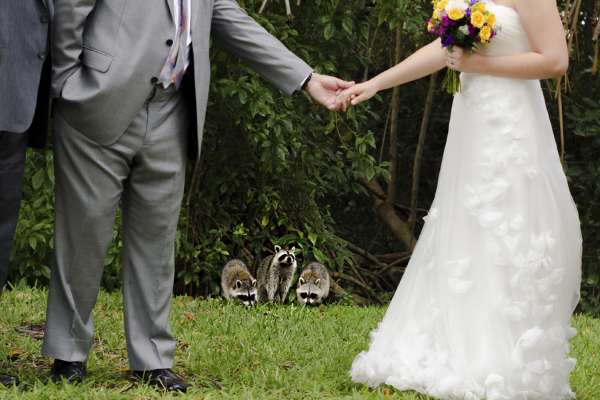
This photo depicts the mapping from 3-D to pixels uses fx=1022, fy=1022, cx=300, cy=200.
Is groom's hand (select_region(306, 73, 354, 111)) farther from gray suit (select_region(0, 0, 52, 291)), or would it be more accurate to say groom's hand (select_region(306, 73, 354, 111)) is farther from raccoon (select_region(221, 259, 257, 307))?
raccoon (select_region(221, 259, 257, 307))

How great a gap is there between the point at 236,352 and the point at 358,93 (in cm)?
143

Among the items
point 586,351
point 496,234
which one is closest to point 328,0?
point 586,351

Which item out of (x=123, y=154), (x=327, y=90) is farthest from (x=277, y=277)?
(x=123, y=154)

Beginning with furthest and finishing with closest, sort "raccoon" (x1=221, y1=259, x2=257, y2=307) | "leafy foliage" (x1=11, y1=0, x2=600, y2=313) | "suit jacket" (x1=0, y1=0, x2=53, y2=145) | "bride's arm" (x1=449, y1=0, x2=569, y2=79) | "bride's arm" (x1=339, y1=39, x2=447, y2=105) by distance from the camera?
"raccoon" (x1=221, y1=259, x2=257, y2=307), "leafy foliage" (x1=11, y1=0, x2=600, y2=313), "bride's arm" (x1=339, y1=39, x2=447, y2=105), "bride's arm" (x1=449, y1=0, x2=569, y2=79), "suit jacket" (x1=0, y1=0, x2=53, y2=145)

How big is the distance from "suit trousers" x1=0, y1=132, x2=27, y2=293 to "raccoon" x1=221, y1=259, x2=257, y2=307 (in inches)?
132

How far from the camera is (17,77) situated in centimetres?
375

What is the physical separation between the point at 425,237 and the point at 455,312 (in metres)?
0.37

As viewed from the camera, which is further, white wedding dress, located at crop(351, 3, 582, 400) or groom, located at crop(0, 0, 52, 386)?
white wedding dress, located at crop(351, 3, 582, 400)

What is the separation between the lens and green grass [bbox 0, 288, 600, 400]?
409cm

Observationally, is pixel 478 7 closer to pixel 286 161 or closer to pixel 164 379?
pixel 164 379

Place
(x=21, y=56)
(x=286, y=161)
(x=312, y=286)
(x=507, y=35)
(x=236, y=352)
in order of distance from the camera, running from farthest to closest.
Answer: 1. (x=286, y=161)
2. (x=312, y=286)
3. (x=236, y=352)
4. (x=507, y=35)
5. (x=21, y=56)

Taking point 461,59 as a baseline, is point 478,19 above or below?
above

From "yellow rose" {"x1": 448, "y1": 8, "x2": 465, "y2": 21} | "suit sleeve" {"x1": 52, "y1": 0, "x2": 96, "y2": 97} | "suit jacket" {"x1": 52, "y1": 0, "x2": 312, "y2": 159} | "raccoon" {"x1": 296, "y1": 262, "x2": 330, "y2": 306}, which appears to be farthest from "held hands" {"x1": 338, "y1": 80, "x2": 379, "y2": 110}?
"raccoon" {"x1": 296, "y1": 262, "x2": 330, "y2": 306}

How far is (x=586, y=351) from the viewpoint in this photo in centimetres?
566
